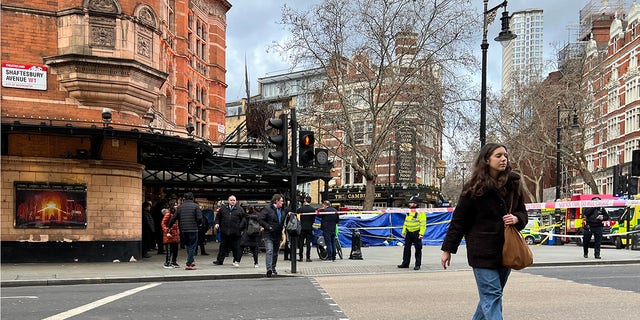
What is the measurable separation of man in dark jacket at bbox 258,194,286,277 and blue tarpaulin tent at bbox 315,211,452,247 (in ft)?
32.3

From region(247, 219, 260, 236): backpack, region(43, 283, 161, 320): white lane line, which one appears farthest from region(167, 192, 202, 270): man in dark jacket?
region(43, 283, 161, 320): white lane line

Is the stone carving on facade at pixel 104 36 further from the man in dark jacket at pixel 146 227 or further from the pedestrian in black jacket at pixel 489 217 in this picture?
the pedestrian in black jacket at pixel 489 217

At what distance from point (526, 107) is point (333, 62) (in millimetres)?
21091

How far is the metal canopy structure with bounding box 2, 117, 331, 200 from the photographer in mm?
14805

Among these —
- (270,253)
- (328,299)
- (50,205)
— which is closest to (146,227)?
(50,205)

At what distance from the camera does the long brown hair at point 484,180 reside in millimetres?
4750

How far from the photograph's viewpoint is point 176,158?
66.3 feet

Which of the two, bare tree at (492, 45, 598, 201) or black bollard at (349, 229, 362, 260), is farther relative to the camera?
bare tree at (492, 45, 598, 201)

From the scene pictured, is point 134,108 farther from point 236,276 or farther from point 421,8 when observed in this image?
point 421,8

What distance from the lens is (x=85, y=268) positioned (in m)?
14.9

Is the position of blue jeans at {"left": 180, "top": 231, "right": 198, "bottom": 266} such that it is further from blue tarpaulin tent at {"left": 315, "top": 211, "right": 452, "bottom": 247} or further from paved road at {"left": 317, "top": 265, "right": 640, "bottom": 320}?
blue tarpaulin tent at {"left": 315, "top": 211, "right": 452, "bottom": 247}

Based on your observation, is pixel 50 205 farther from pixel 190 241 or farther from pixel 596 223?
pixel 596 223

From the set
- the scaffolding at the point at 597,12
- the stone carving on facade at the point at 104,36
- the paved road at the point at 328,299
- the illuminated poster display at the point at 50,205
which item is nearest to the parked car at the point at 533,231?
the paved road at the point at 328,299

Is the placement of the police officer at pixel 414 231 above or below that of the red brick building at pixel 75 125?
below
